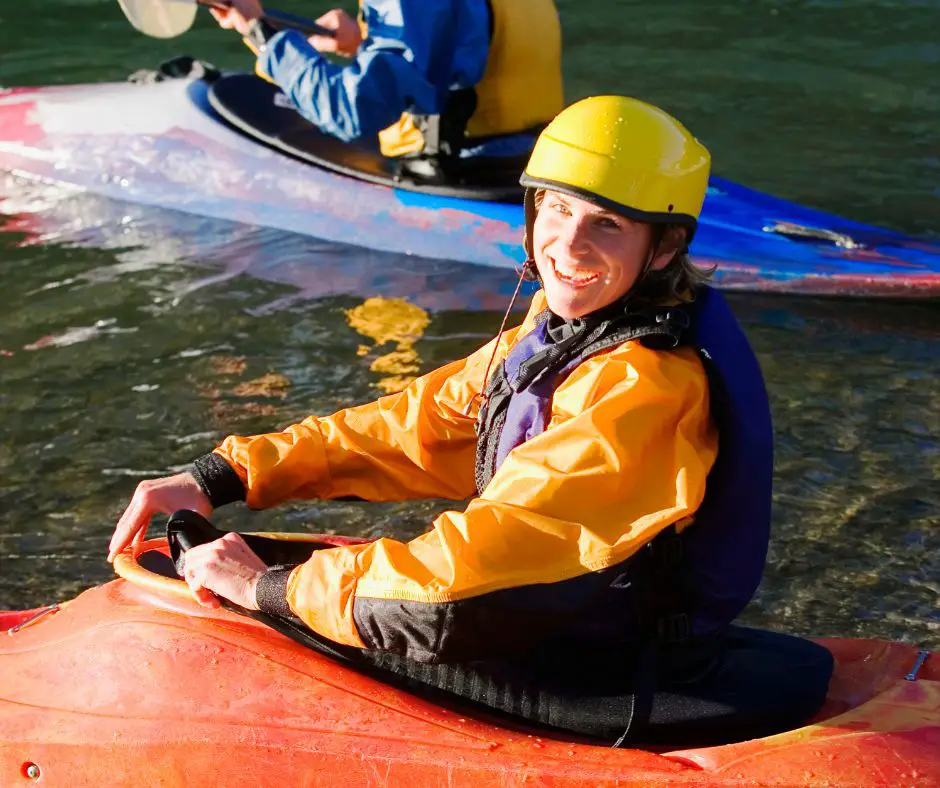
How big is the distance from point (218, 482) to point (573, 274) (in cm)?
89

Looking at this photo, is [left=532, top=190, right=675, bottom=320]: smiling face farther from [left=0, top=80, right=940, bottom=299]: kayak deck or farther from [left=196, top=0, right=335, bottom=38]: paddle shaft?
[left=196, top=0, right=335, bottom=38]: paddle shaft

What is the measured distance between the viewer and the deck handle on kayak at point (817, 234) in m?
5.76

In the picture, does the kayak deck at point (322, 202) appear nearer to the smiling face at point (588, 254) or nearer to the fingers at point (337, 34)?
the fingers at point (337, 34)

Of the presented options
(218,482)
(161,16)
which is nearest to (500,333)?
(218,482)

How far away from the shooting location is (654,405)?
2164 mm

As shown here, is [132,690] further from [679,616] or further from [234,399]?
[234,399]

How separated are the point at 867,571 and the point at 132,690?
2.34 meters

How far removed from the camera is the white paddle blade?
652cm

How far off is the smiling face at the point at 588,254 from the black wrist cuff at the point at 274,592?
2.20 feet

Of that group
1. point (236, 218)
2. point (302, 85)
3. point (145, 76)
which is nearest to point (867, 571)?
point (302, 85)

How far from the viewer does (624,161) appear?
228 centimetres

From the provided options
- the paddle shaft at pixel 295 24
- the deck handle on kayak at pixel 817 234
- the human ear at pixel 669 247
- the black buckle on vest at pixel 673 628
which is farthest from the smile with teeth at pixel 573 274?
the paddle shaft at pixel 295 24

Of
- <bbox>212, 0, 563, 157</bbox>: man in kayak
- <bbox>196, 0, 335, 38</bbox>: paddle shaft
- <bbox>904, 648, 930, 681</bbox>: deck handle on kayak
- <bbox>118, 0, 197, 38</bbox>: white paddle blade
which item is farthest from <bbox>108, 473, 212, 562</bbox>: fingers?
<bbox>118, 0, 197, 38</bbox>: white paddle blade

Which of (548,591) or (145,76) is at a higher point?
(548,591)
